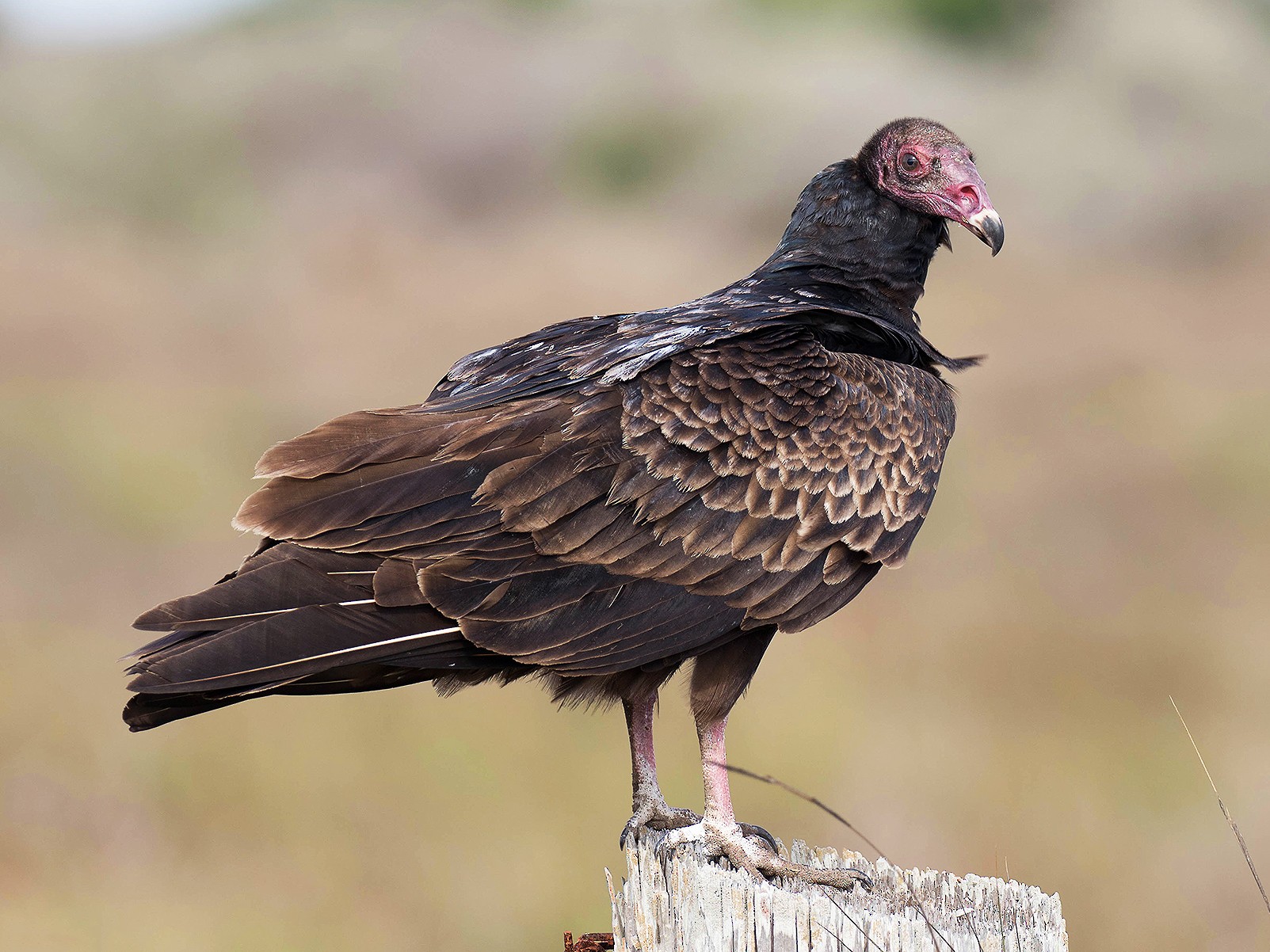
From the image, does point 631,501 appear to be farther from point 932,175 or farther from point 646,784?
point 932,175

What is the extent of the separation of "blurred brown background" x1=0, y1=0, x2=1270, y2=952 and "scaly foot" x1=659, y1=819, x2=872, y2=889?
195 centimetres

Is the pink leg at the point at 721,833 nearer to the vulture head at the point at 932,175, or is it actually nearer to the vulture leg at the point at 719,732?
the vulture leg at the point at 719,732

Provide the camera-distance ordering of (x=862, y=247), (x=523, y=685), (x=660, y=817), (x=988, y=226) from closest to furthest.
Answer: (x=660, y=817) < (x=988, y=226) < (x=862, y=247) < (x=523, y=685)

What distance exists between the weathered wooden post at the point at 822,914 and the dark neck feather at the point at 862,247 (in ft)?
5.68

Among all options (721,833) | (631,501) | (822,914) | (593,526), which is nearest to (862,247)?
(631,501)

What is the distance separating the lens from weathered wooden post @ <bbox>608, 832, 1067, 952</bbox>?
248 centimetres

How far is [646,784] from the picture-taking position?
143 inches

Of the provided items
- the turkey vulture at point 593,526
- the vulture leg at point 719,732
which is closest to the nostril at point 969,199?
the turkey vulture at point 593,526

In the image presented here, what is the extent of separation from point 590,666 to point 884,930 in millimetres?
822

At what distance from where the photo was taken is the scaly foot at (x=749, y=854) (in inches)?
118

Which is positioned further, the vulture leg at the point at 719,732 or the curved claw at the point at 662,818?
the curved claw at the point at 662,818

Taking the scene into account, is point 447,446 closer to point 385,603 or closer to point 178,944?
point 385,603

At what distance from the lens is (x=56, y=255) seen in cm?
1234

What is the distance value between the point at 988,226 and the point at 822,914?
211 centimetres
